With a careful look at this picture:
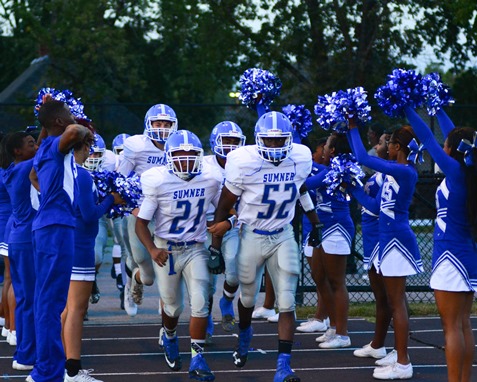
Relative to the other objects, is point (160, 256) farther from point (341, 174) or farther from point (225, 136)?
point (225, 136)

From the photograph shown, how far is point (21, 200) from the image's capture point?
8.46 meters

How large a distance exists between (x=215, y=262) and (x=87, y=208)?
1121 millimetres

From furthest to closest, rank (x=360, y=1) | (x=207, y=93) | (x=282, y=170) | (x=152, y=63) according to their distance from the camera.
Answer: (x=152, y=63)
(x=207, y=93)
(x=360, y=1)
(x=282, y=170)

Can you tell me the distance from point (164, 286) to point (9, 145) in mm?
1808

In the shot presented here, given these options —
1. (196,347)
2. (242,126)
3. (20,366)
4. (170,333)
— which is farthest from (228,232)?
(242,126)

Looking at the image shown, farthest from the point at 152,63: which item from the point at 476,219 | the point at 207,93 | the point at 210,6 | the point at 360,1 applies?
the point at 476,219

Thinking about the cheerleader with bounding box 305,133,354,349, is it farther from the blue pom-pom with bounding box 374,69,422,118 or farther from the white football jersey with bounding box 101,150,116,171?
the white football jersey with bounding box 101,150,116,171

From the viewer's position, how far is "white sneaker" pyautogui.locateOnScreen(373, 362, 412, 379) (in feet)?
27.7

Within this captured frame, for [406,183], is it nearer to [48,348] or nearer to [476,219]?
[476,219]

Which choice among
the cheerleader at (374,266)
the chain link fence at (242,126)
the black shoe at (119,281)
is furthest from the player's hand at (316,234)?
the black shoe at (119,281)

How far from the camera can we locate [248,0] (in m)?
Answer: 24.0

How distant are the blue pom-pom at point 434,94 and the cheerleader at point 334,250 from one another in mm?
2285

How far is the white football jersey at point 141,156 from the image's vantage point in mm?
10578

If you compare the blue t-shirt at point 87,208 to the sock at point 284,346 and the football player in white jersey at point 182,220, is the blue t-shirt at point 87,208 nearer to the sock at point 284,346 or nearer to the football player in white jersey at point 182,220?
the football player in white jersey at point 182,220
